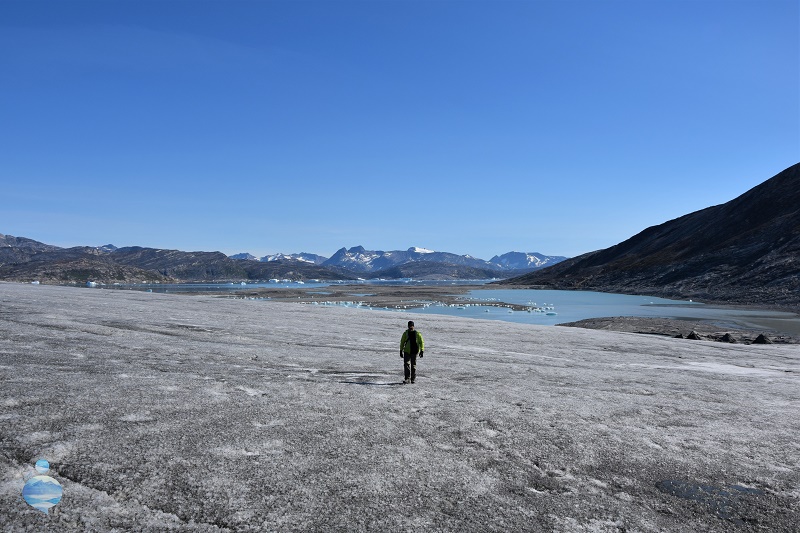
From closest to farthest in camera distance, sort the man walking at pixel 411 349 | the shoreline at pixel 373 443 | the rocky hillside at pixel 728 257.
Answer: the shoreline at pixel 373 443
the man walking at pixel 411 349
the rocky hillside at pixel 728 257

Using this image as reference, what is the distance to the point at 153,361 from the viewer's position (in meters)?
19.1

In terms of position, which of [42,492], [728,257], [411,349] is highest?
[728,257]

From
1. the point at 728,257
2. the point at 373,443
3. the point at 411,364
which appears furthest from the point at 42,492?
the point at 728,257

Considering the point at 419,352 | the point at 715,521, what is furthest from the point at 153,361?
the point at 715,521

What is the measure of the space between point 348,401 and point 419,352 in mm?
4162

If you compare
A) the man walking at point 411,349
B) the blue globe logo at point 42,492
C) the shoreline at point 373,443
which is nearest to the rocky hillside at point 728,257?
the shoreline at point 373,443

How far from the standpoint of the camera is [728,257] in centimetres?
12450

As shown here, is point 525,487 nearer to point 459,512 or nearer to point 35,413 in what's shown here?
point 459,512

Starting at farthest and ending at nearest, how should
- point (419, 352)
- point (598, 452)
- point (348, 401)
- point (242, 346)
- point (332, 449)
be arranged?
point (242, 346)
point (419, 352)
point (348, 401)
point (598, 452)
point (332, 449)

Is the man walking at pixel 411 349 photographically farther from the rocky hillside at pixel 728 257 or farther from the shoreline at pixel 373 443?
the rocky hillside at pixel 728 257

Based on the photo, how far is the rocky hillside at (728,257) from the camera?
99.8 m

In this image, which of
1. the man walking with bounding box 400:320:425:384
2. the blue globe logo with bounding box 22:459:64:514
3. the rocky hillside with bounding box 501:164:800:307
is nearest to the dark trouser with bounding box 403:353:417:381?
the man walking with bounding box 400:320:425:384

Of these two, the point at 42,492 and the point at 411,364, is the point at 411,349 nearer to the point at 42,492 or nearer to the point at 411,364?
the point at 411,364

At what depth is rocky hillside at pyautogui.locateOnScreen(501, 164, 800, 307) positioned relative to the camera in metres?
99.8
